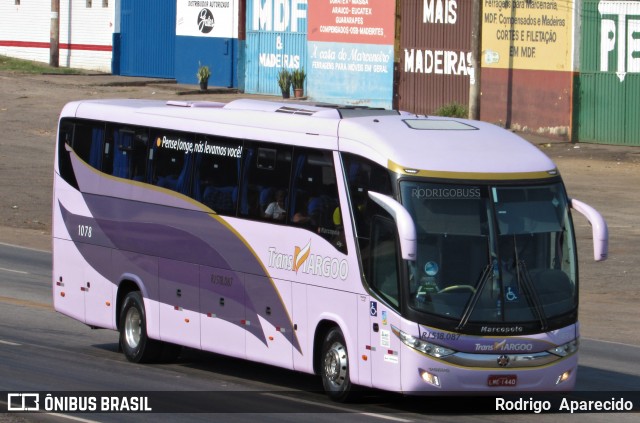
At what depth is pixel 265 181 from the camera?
14578 millimetres

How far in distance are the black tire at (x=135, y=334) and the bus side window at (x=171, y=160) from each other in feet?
4.94

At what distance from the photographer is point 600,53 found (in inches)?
1580

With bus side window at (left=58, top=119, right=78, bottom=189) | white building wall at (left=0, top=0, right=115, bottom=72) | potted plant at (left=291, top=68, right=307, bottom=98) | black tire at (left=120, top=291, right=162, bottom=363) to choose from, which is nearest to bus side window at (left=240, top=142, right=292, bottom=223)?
black tire at (left=120, top=291, right=162, bottom=363)

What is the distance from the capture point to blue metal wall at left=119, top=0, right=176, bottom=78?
58.6 meters

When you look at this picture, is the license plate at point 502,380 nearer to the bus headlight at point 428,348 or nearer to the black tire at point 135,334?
the bus headlight at point 428,348

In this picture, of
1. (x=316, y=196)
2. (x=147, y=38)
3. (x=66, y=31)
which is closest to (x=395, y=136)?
(x=316, y=196)

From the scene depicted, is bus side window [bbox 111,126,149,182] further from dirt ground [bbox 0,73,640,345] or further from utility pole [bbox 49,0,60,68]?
utility pole [bbox 49,0,60,68]

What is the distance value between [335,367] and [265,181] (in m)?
2.36

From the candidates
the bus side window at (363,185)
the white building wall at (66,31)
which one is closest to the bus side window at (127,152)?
the bus side window at (363,185)

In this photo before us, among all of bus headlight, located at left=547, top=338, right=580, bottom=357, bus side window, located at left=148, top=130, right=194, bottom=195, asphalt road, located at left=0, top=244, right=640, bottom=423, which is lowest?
asphalt road, located at left=0, top=244, right=640, bottom=423

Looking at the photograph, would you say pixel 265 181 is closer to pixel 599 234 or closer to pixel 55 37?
pixel 599 234

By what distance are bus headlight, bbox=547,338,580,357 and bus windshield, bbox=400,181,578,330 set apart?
0.27m

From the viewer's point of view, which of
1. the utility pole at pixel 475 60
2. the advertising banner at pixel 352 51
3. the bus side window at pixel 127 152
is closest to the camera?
the bus side window at pixel 127 152

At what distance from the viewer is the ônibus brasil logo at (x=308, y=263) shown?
1333 cm
